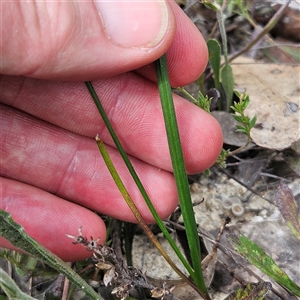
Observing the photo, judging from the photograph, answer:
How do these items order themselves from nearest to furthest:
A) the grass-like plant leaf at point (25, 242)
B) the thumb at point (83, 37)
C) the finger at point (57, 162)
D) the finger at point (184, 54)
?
the grass-like plant leaf at point (25, 242) < the thumb at point (83, 37) < the finger at point (184, 54) < the finger at point (57, 162)

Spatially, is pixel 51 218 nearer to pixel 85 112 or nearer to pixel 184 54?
pixel 85 112

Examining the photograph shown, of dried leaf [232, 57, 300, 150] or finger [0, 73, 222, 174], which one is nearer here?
finger [0, 73, 222, 174]

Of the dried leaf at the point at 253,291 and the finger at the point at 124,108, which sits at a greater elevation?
the finger at the point at 124,108

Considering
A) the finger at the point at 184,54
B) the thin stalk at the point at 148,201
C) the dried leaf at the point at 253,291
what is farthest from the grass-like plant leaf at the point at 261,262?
the finger at the point at 184,54

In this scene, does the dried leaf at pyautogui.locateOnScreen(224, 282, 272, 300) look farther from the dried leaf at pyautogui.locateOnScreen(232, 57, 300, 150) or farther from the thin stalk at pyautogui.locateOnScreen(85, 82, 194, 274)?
the dried leaf at pyautogui.locateOnScreen(232, 57, 300, 150)

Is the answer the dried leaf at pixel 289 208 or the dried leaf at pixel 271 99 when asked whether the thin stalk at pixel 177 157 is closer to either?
the dried leaf at pixel 289 208

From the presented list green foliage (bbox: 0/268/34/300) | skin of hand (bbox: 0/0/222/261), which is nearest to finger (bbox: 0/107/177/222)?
skin of hand (bbox: 0/0/222/261)

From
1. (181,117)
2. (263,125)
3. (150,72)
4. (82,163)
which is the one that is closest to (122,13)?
(150,72)

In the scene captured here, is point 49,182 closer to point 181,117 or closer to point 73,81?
point 73,81
